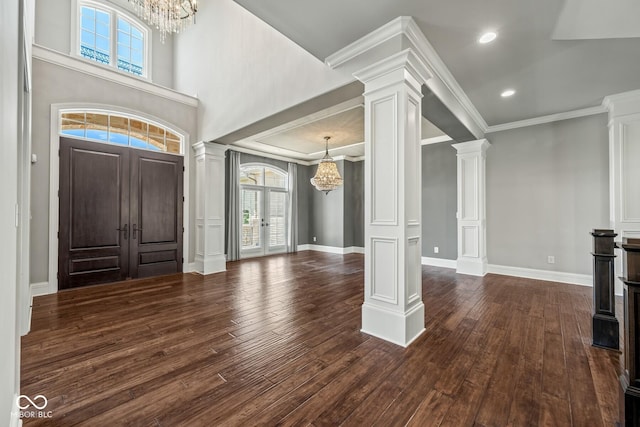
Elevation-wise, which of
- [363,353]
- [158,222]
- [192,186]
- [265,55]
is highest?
[265,55]

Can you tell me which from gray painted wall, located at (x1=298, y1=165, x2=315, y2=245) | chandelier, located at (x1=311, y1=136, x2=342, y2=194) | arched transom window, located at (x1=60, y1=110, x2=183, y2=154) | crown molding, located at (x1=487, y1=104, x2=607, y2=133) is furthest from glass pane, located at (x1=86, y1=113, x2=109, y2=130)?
crown molding, located at (x1=487, y1=104, x2=607, y2=133)

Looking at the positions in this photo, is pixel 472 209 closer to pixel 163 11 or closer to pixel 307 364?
pixel 307 364

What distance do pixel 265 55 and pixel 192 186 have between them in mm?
3044

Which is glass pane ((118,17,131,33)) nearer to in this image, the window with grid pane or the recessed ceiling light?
the window with grid pane

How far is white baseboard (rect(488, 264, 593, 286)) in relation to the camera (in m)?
4.39

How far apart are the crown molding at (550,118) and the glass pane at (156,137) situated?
6.48m

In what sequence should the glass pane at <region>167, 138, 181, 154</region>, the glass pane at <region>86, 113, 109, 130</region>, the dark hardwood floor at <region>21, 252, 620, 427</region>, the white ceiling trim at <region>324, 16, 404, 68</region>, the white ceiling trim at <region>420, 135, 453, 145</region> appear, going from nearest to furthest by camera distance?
1. the dark hardwood floor at <region>21, 252, 620, 427</region>
2. the white ceiling trim at <region>324, 16, 404, 68</region>
3. the glass pane at <region>86, 113, 109, 130</region>
4. the glass pane at <region>167, 138, 181, 154</region>
5. the white ceiling trim at <region>420, 135, 453, 145</region>

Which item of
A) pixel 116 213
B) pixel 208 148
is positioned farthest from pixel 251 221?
pixel 116 213

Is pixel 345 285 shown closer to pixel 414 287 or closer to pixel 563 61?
pixel 414 287

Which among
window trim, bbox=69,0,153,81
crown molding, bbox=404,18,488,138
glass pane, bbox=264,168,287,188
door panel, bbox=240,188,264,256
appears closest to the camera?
crown molding, bbox=404,18,488,138

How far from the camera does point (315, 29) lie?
8.38 feet

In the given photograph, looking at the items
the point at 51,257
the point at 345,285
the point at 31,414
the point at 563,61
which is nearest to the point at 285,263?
the point at 345,285

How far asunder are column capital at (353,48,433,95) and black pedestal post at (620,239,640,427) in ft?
6.70

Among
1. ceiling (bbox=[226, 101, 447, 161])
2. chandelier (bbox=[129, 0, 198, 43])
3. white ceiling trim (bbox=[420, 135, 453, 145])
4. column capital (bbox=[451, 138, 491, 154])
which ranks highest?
chandelier (bbox=[129, 0, 198, 43])
